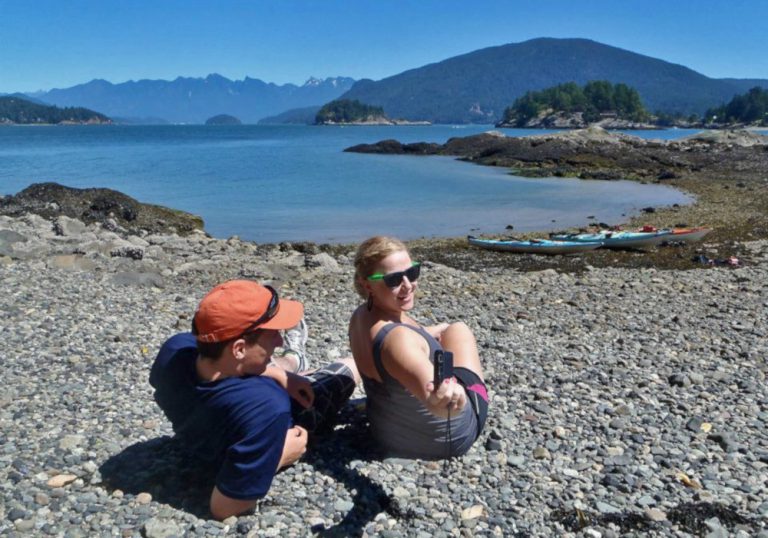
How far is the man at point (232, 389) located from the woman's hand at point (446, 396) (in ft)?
2.97

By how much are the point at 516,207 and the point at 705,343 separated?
909 inches

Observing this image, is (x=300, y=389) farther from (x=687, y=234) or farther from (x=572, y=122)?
(x=572, y=122)

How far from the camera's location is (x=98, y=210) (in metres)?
21.6

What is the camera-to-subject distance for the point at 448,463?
5.17 metres

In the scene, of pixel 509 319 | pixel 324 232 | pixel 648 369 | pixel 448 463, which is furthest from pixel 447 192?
pixel 448 463

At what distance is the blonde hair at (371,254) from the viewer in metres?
4.63

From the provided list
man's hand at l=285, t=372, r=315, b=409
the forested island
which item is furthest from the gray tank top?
the forested island

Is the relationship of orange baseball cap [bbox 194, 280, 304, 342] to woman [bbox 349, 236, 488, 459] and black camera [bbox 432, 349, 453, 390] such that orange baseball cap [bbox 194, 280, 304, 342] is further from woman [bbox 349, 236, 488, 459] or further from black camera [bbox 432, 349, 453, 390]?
black camera [bbox 432, 349, 453, 390]

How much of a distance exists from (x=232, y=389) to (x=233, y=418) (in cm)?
18

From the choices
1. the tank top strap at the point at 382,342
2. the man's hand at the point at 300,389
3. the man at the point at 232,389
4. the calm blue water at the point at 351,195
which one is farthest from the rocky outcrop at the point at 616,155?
the man at the point at 232,389

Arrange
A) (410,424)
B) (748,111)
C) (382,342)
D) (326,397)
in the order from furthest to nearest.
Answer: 1. (748,111)
2. (326,397)
3. (410,424)
4. (382,342)

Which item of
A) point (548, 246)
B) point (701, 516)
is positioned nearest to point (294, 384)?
point (701, 516)

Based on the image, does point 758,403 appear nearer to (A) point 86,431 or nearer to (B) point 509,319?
(B) point 509,319

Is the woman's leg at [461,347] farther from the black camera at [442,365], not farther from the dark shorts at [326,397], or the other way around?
the black camera at [442,365]
